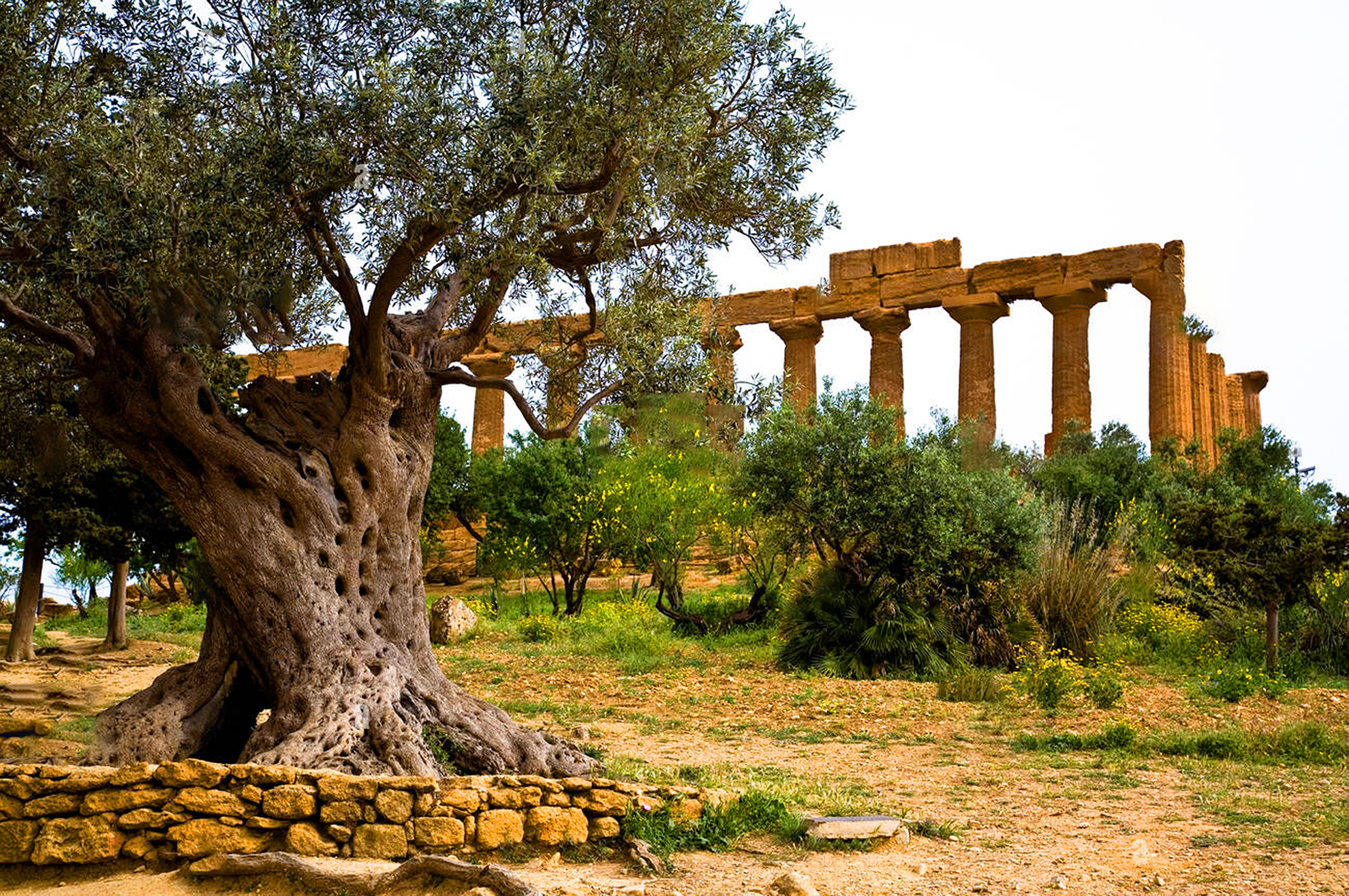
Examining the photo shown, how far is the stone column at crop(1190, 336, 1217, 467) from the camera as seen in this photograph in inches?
1330

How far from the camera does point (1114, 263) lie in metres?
32.5

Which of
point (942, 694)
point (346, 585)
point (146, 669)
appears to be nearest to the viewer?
point (346, 585)

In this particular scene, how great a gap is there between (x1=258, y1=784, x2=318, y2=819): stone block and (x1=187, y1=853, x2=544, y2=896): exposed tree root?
38cm

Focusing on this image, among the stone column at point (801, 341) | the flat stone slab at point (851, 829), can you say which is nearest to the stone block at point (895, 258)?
the stone column at point (801, 341)

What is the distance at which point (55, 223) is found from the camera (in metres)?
9.84

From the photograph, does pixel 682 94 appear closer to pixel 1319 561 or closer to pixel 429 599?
pixel 1319 561

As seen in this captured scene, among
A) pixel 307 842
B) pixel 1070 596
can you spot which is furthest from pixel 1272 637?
pixel 307 842

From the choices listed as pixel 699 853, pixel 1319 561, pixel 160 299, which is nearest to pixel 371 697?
pixel 699 853

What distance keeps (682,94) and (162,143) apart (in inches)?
172

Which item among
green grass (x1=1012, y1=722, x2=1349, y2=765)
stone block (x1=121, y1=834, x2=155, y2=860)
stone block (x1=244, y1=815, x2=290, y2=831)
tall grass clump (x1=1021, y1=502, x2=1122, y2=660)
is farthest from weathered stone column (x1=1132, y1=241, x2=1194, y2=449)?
stone block (x1=121, y1=834, x2=155, y2=860)

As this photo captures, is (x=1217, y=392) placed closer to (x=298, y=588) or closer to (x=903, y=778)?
(x=903, y=778)

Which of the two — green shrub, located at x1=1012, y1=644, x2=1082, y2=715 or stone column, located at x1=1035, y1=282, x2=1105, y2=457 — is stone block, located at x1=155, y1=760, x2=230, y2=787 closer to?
green shrub, located at x1=1012, y1=644, x2=1082, y2=715

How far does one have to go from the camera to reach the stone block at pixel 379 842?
735cm

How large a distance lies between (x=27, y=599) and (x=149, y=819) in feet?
45.9
